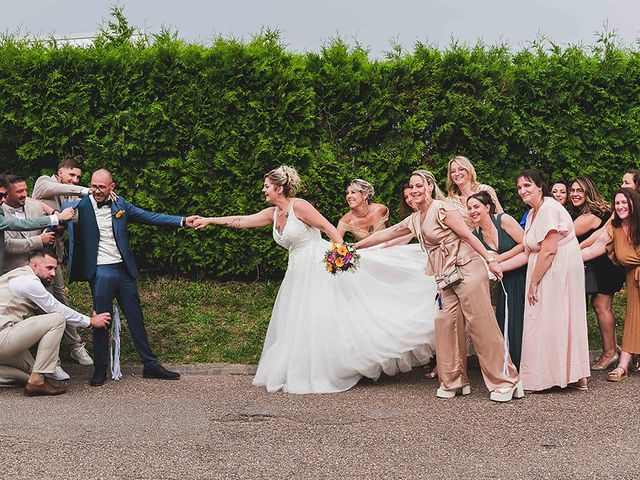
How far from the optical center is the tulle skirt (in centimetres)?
827

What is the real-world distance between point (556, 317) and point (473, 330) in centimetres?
92

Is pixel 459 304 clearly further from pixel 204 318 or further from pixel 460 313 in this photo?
pixel 204 318

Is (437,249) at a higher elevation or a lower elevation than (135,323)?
higher

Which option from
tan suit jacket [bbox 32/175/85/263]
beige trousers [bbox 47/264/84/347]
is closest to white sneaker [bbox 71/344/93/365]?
beige trousers [bbox 47/264/84/347]

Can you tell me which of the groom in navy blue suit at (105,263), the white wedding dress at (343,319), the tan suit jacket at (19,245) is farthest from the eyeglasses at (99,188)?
the white wedding dress at (343,319)

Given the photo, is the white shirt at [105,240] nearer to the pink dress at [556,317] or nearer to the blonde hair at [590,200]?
the pink dress at [556,317]

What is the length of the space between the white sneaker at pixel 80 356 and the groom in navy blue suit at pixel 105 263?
931 millimetres

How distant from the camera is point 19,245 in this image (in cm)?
879

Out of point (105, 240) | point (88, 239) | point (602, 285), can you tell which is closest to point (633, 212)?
point (602, 285)

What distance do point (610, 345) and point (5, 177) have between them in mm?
6809

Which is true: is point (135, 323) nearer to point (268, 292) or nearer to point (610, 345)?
point (268, 292)

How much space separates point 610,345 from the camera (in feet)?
30.2

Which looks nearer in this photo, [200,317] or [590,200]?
[590,200]

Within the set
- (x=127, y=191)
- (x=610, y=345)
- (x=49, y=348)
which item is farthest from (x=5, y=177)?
(x=610, y=345)
